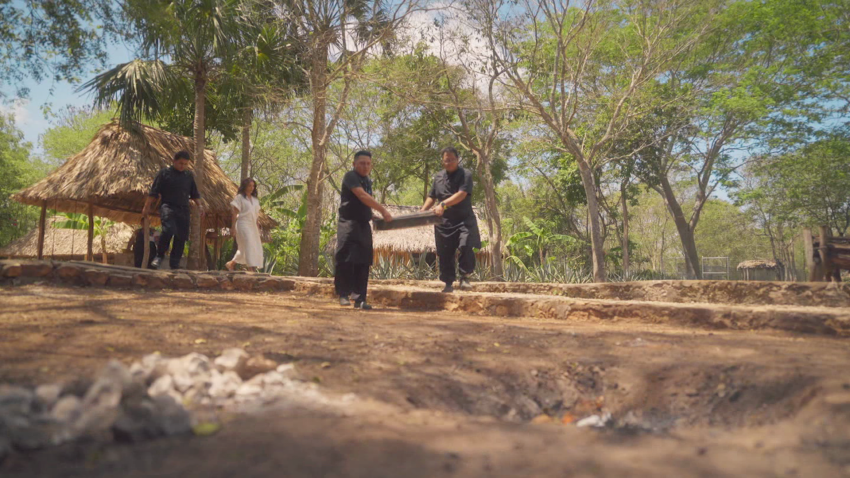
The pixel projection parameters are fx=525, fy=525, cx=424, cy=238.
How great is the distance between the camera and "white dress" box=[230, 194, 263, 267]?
23.9 feet

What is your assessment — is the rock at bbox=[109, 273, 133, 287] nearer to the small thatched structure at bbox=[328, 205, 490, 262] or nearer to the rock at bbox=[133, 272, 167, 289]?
the rock at bbox=[133, 272, 167, 289]

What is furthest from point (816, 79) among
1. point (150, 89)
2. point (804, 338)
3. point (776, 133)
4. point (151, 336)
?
point (151, 336)

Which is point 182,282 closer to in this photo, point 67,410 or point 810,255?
point 67,410

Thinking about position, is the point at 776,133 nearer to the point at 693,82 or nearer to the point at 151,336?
the point at 693,82

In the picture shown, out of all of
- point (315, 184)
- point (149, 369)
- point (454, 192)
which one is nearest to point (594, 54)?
point (315, 184)

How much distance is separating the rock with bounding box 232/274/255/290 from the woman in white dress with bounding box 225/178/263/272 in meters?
0.66

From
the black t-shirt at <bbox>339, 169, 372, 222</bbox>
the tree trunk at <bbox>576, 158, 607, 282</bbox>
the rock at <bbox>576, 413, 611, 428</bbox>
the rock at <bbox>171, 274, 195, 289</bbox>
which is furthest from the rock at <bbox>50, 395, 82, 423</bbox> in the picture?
the tree trunk at <bbox>576, 158, 607, 282</bbox>

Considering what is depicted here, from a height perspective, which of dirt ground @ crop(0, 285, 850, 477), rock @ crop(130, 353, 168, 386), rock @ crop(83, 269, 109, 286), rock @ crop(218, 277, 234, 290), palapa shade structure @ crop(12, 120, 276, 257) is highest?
palapa shade structure @ crop(12, 120, 276, 257)

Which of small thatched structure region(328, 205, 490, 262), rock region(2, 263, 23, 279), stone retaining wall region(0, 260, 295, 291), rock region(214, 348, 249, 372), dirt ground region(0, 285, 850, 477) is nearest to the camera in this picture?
dirt ground region(0, 285, 850, 477)

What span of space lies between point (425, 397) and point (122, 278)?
4658 mm

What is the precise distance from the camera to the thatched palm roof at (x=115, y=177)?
9.77 meters

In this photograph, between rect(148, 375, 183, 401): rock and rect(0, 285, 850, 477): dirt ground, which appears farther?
rect(148, 375, 183, 401): rock

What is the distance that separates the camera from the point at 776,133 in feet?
55.6

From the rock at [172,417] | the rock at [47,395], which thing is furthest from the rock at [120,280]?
the rock at [172,417]
